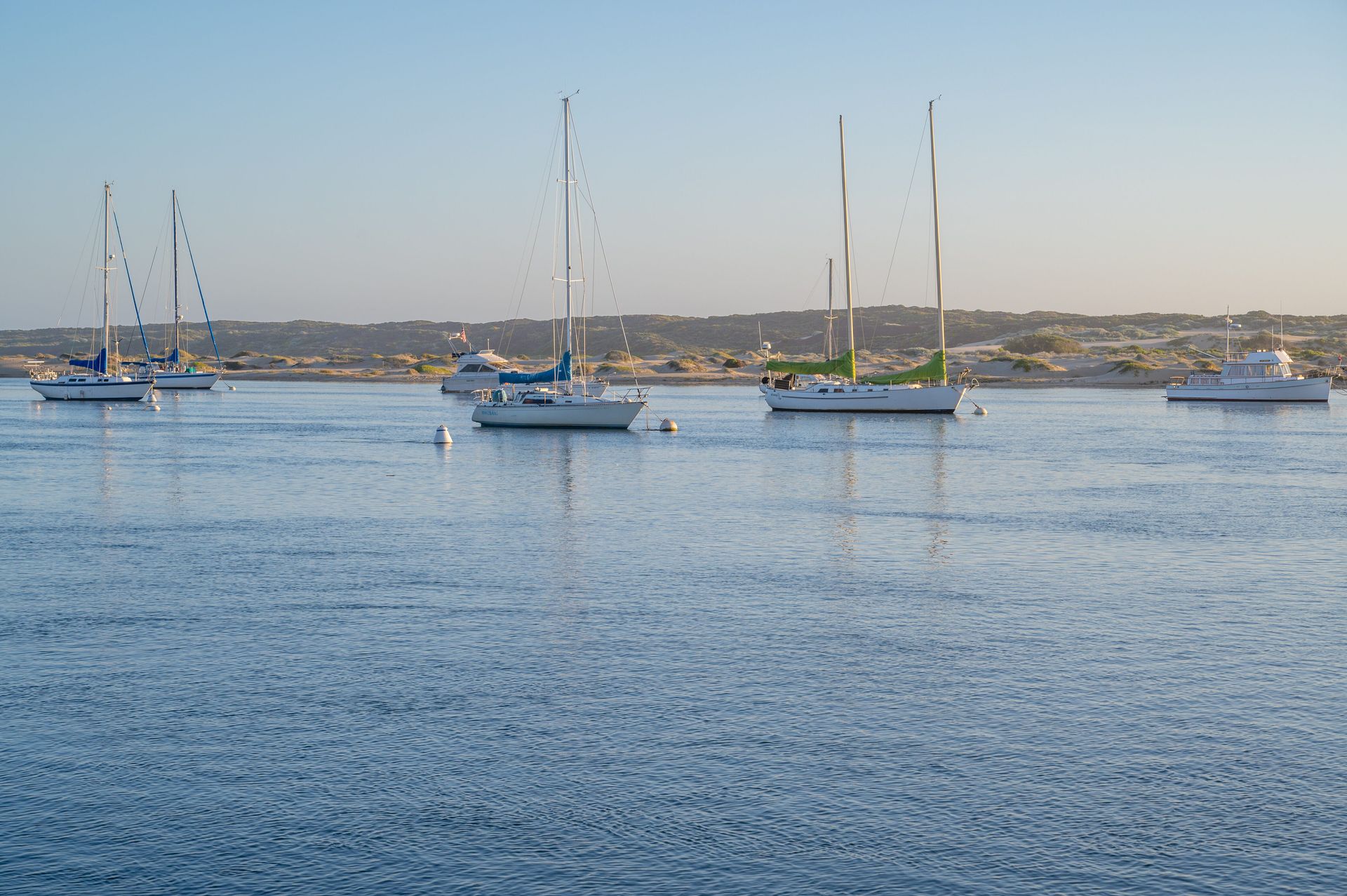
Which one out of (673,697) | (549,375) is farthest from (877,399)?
(673,697)

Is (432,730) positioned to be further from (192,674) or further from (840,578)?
(840,578)

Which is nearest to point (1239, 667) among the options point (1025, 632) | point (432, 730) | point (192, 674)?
point (1025, 632)

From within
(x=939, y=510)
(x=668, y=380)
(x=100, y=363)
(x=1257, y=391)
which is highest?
(x=100, y=363)

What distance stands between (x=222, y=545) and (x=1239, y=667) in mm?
14474

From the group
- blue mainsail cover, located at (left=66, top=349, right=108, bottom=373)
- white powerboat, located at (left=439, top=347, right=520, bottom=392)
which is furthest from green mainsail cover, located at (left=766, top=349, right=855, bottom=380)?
blue mainsail cover, located at (left=66, top=349, right=108, bottom=373)

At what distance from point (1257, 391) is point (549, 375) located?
43.0 meters

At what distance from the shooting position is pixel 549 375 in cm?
5228

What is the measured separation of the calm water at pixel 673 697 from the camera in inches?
298

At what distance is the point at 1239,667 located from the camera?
38.5ft

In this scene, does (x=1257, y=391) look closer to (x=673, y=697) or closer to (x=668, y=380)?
(x=668, y=380)

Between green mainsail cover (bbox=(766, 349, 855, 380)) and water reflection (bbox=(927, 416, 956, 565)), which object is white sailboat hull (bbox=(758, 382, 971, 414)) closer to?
green mainsail cover (bbox=(766, 349, 855, 380))

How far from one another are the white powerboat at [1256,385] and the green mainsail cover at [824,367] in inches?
920

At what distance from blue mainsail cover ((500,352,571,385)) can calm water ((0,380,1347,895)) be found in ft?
81.9

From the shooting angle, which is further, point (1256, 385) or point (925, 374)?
point (1256, 385)
